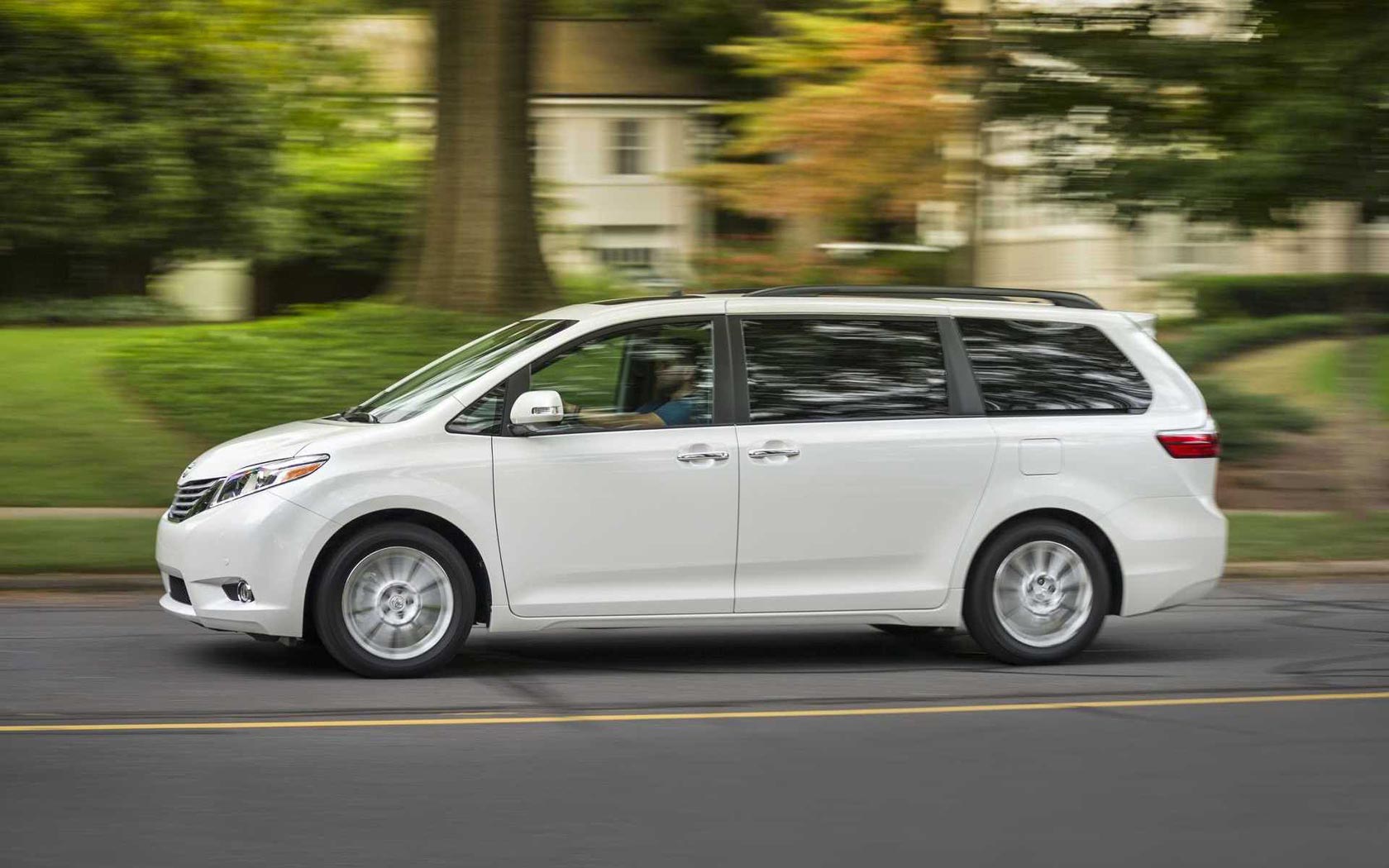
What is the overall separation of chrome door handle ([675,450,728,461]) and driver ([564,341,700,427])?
7.2 inches

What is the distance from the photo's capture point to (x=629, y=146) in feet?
140

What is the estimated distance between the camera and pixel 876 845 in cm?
580

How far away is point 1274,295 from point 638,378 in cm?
2419

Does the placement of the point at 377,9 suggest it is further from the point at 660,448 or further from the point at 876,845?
the point at 876,845

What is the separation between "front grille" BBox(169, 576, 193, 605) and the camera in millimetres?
8523

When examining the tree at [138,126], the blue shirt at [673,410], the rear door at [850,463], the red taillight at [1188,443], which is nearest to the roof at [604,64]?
the tree at [138,126]

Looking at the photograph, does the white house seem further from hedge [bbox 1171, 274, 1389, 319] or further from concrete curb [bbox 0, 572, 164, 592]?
concrete curb [bbox 0, 572, 164, 592]

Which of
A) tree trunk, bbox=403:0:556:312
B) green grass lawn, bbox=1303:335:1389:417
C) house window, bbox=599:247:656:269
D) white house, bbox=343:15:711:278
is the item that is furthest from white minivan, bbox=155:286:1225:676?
house window, bbox=599:247:656:269

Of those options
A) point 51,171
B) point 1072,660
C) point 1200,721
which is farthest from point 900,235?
point 1200,721

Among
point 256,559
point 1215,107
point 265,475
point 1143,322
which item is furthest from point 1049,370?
point 1215,107

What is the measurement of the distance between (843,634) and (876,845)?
14.9 feet

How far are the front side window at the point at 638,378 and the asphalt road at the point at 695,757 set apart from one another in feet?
4.08

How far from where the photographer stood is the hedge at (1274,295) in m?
30.3

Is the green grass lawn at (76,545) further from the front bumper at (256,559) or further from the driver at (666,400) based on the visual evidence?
the driver at (666,400)
